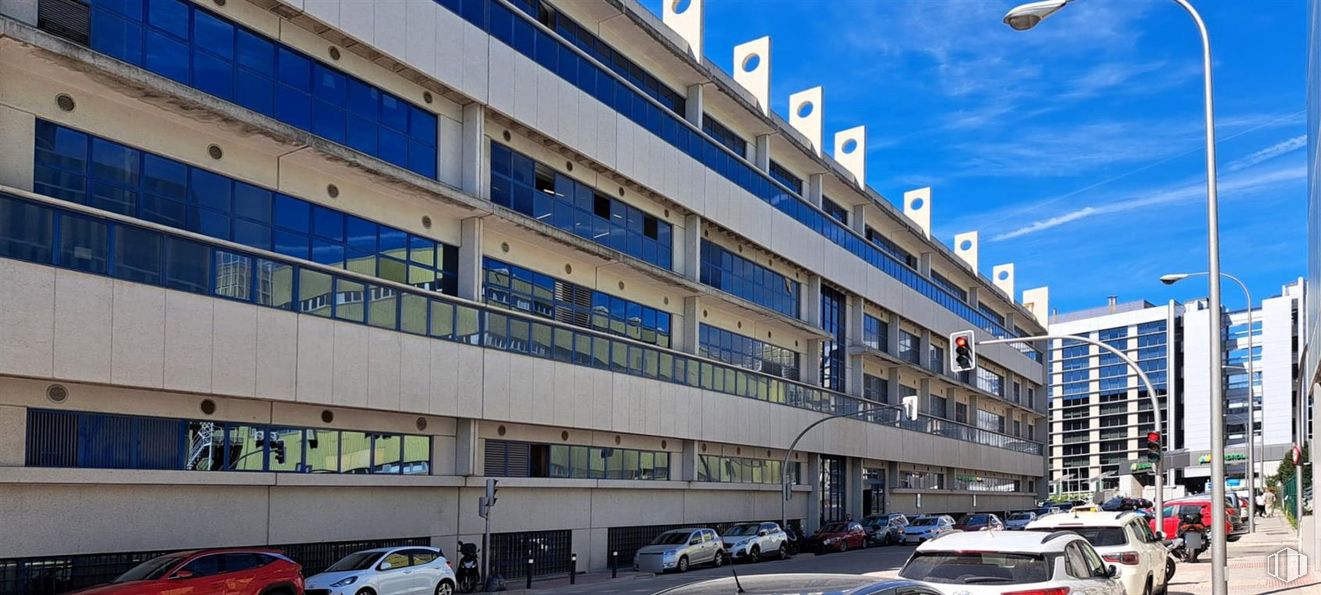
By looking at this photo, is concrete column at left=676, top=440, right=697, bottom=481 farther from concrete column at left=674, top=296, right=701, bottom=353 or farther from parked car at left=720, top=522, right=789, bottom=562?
concrete column at left=674, top=296, right=701, bottom=353

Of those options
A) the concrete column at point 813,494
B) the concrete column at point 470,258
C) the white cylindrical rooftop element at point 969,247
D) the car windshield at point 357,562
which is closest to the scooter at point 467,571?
the car windshield at point 357,562

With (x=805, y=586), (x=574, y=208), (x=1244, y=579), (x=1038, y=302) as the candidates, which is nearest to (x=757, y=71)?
(x=574, y=208)

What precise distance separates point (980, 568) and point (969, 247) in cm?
7156

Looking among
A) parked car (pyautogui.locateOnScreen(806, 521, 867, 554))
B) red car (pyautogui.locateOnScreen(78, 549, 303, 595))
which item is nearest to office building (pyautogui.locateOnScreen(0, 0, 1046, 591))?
parked car (pyautogui.locateOnScreen(806, 521, 867, 554))

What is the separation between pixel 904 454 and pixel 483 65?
37.3 meters


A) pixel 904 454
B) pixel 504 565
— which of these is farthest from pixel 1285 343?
pixel 504 565

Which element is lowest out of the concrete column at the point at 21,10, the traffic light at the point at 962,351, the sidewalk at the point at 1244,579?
the sidewalk at the point at 1244,579

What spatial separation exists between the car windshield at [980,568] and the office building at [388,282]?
595 inches

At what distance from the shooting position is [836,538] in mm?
45344

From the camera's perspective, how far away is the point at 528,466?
107 ft

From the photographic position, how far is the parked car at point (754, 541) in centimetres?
3872

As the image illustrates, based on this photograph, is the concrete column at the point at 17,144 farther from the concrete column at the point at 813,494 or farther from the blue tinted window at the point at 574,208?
the concrete column at the point at 813,494

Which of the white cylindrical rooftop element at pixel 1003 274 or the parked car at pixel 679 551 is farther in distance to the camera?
the white cylindrical rooftop element at pixel 1003 274

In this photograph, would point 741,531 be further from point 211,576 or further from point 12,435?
point 12,435
